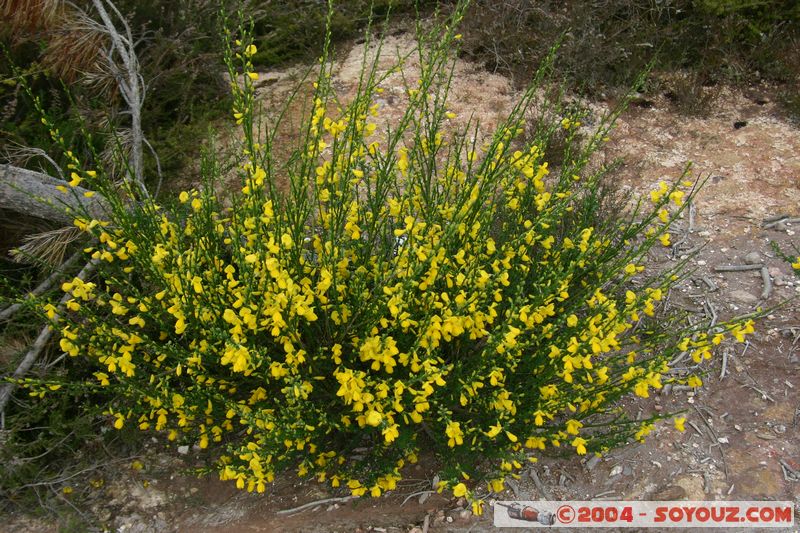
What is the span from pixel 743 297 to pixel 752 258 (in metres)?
0.36

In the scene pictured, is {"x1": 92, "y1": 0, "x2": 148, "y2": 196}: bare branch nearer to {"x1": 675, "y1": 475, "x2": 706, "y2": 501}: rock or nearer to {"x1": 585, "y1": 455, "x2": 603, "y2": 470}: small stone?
{"x1": 585, "y1": 455, "x2": 603, "y2": 470}: small stone

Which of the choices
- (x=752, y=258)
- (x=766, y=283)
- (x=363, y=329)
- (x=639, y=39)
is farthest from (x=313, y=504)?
(x=639, y=39)

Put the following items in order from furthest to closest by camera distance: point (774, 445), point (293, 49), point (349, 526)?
point (293, 49)
point (774, 445)
point (349, 526)

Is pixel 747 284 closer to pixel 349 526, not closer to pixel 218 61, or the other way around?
pixel 349 526

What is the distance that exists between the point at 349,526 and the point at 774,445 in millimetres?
1855

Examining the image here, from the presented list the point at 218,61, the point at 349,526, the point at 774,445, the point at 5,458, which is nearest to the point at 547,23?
the point at 218,61

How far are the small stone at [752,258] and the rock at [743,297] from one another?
0.27 metres

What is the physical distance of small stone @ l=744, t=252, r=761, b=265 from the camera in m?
3.81

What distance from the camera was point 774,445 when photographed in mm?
2885

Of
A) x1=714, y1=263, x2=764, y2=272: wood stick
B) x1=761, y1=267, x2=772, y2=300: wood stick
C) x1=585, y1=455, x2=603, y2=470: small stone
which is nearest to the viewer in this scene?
x1=585, y1=455, x2=603, y2=470: small stone

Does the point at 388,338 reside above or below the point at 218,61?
below

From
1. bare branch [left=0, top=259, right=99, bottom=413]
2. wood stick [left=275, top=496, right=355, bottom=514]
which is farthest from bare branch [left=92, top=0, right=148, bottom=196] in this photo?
wood stick [left=275, top=496, right=355, bottom=514]

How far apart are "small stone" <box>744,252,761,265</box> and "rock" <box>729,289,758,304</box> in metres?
0.27

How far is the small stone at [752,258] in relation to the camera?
381 centimetres
